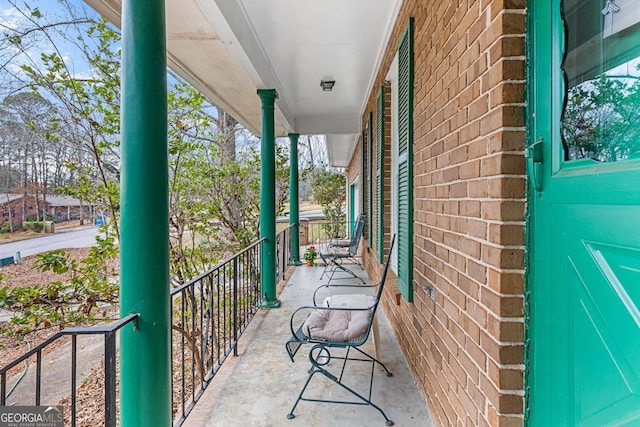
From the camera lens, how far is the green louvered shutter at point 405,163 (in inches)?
89.9

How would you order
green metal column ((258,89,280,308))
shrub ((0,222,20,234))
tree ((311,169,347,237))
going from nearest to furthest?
shrub ((0,222,20,234))
green metal column ((258,89,280,308))
tree ((311,169,347,237))

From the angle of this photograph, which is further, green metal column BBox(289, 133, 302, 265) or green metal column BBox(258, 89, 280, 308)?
green metal column BBox(289, 133, 302, 265)

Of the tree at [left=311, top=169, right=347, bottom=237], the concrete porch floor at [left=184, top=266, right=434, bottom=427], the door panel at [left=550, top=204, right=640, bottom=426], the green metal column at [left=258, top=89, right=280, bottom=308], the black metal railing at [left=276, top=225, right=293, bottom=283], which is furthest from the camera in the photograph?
the tree at [left=311, top=169, right=347, bottom=237]

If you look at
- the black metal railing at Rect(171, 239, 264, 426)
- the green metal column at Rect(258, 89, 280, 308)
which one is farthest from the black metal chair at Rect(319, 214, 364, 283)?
the black metal railing at Rect(171, 239, 264, 426)

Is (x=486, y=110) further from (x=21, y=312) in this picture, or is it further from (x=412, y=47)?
(x=21, y=312)

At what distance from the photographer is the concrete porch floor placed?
1931 mm

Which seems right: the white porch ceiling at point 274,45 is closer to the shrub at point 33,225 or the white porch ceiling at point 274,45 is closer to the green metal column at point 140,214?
the green metal column at point 140,214

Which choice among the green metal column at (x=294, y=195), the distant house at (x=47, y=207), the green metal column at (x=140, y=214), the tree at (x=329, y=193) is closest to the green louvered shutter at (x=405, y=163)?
the green metal column at (x=140, y=214)

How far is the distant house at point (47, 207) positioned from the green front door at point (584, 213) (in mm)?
3005

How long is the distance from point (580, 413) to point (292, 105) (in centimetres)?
544

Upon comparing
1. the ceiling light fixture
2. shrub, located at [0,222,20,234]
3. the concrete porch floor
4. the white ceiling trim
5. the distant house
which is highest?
the ceiling light fixture

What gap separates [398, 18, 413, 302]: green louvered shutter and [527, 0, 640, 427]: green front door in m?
1.26

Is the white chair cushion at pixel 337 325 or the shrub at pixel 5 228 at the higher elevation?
the shrub at pixel 5 228

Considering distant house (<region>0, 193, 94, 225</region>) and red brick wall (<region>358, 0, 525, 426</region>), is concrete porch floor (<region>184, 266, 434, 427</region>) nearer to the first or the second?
red brick wall (<region>358, 0, 525, 426</region>)
